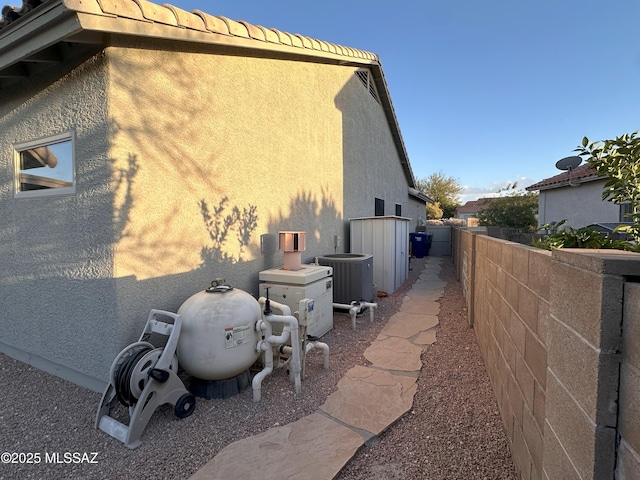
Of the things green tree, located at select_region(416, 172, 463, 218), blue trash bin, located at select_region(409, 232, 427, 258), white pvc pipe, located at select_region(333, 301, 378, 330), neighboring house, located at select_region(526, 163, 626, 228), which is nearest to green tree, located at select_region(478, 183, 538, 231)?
neighboring house, located at select_region(526, 163, 626, 228)

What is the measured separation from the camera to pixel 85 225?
11.1 feet

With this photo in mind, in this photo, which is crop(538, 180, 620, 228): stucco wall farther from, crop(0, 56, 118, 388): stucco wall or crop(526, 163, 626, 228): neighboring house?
crop(0, 56, 118, 388): stucco wall

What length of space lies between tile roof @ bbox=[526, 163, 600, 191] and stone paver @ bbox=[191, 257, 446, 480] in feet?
39.8

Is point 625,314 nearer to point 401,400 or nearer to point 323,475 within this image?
point 323,475

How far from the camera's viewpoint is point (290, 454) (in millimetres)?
2416

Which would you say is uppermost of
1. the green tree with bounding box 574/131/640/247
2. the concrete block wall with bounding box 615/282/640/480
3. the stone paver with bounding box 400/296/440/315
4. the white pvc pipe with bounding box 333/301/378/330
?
the green tree with bounding box 574/131/640/247

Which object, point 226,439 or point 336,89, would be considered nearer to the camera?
point 226,439

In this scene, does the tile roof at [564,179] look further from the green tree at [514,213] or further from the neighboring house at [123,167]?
the neighboring house at [123,167]

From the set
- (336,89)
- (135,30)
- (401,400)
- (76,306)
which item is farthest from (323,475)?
(336,89)

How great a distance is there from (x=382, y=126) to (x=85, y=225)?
34.1 feet

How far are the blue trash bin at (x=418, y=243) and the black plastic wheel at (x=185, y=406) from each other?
12.8 m

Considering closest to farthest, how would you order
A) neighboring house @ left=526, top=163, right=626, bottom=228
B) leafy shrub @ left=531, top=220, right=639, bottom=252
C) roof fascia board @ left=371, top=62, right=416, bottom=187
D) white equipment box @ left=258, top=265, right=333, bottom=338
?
leafy shrub @ left=531, top=220, right=639, bottom=252
white equipment box @ left=258, top=265, right=333, bottom=338
roof fascia board @ left=371, top=62, right=416, bottom=187
neighboring house @ left=526, top=163, right=626, bottom=228

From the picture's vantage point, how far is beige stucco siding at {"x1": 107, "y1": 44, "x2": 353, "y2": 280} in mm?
3320

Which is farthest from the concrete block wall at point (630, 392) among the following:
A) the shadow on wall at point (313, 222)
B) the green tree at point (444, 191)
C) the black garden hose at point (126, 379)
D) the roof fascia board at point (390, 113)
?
the green tree at point (444, 191)
